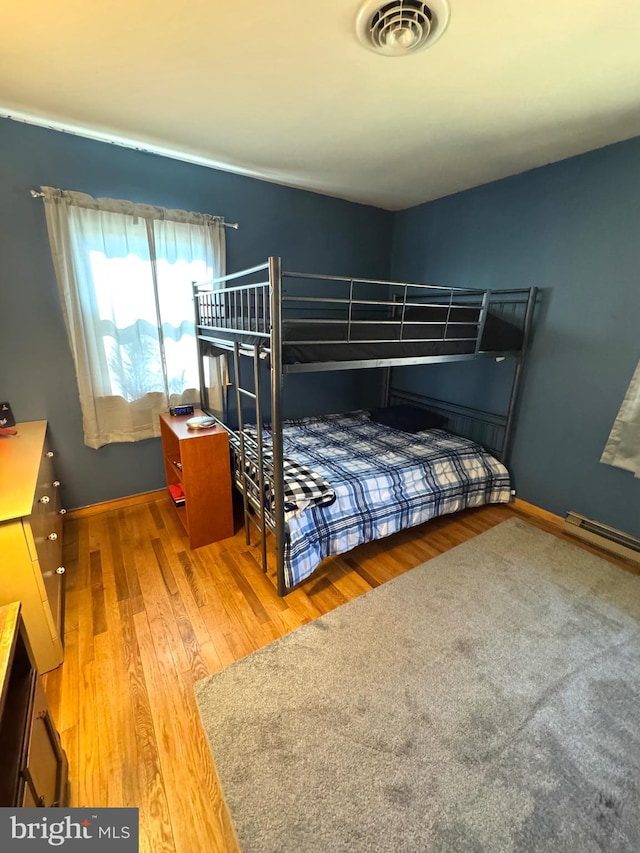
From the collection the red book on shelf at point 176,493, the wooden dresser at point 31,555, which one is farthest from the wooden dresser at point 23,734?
the red book on shelf at point 176,493

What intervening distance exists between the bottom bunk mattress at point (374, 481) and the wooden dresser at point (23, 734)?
110cm

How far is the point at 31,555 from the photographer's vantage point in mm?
1368

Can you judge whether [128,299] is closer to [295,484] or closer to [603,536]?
[295,484]

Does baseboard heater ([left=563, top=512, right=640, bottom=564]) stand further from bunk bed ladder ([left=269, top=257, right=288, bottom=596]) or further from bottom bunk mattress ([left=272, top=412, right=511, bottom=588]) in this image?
bunk bed ladder ([left=269, top=257, right=288, bottom=596])

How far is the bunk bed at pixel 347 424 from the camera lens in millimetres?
1804

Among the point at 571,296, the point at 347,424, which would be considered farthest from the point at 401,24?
the point at 347,424

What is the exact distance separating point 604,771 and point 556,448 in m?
1.96

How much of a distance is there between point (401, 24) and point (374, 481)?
2.07 meters

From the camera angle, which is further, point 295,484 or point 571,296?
point 571,296

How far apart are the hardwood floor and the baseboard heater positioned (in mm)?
164

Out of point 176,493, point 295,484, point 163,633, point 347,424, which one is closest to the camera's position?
point 163,633

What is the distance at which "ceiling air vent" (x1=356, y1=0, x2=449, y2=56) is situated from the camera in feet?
3.99

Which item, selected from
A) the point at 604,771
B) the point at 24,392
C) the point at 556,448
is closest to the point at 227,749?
the point at 604,771

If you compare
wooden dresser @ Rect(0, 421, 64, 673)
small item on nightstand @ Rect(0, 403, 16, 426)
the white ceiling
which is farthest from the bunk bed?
small item on nightstand @ Rect(0, 403, 16, 426)
